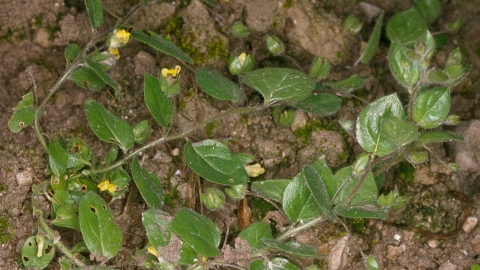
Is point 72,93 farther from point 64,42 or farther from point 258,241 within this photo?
point 258,241

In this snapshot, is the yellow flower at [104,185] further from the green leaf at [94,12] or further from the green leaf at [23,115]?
the green leaf at [94,12]

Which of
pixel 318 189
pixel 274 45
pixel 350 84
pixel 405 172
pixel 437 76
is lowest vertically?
pixel 405 172

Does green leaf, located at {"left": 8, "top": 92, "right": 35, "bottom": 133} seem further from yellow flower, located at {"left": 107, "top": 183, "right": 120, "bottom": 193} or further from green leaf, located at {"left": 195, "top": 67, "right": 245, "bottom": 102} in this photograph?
green leaf, located at {"left": 195, "top": 67, "right": 245, "bottom": 102}

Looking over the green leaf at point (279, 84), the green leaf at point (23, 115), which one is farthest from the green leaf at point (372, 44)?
the green leaf at point (23, 115)

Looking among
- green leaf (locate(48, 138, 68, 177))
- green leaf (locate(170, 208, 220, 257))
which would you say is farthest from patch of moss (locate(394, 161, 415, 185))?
green leaf (locate(48, 138, 68, 177))

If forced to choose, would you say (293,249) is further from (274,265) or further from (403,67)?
(403,67)

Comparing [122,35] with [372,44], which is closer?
[122,35]

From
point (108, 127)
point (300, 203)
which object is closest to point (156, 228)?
point (108, 127)
